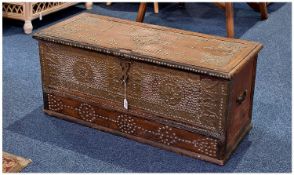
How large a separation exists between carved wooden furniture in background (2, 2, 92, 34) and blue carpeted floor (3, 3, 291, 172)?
132mm

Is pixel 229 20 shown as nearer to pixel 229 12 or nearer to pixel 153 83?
pixel 229 12

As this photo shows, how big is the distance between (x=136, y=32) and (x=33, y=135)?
602 mm

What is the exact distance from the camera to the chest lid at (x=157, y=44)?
1885 millimetres

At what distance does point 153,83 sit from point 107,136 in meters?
0.36

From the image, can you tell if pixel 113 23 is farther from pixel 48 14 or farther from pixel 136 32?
pixel 48 14

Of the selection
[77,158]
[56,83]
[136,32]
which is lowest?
[77,158]

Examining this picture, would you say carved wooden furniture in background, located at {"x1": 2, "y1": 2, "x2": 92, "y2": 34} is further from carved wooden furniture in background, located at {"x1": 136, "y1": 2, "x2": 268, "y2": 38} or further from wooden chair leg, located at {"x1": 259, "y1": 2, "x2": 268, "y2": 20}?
wooden chair leg, located at {"x1": 259, "y1": 2, "x2": 268, "y2": 20}

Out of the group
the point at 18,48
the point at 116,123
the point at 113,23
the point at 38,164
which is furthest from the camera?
the point at 18,48

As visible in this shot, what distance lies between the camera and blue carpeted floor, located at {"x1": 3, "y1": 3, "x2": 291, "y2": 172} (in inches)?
77.9

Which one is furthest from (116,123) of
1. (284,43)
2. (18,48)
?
(284,43)

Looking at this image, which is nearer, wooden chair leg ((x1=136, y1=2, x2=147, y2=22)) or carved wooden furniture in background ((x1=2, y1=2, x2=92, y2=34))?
carved wooden furniture in background ((x1=2, y1=2, x2=92, y2=34))

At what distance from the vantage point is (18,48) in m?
3.14

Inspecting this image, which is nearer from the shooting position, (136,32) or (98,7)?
(136,32)

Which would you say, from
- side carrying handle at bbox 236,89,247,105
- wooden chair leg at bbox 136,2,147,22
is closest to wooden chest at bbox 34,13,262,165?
side carrying handle at bbox 236,89,247,105
